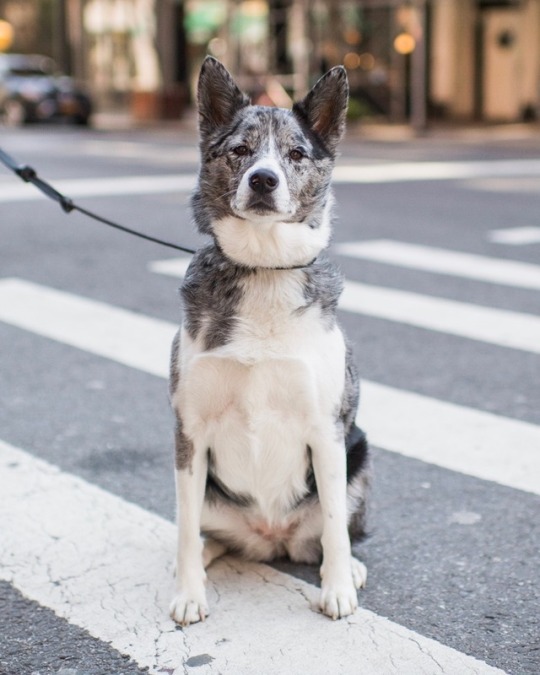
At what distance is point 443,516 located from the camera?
4.36 meters

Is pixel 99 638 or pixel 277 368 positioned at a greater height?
pixel 277 368

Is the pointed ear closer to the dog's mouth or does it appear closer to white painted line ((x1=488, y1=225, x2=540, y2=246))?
the dog's mouth

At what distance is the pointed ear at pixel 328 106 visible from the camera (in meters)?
3.52

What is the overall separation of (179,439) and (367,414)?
85.7 inches

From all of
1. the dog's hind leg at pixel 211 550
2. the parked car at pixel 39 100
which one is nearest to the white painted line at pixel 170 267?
the dog's hind leg at pixel 211 550

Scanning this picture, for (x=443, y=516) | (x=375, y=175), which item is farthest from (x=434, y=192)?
(x=443, y=516)

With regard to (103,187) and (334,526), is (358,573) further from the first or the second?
(103,187)

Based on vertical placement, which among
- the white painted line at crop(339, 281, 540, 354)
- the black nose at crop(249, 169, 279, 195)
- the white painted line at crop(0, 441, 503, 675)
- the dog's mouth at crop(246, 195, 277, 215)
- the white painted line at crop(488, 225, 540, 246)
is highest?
the black nose at crop(249, 169, 279, 195)

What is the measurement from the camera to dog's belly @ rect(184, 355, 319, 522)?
11.4ft

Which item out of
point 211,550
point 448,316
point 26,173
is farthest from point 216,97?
point 448,316

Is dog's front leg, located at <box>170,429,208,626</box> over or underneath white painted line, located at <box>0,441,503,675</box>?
over

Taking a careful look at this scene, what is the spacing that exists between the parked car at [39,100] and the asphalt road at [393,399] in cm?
1712

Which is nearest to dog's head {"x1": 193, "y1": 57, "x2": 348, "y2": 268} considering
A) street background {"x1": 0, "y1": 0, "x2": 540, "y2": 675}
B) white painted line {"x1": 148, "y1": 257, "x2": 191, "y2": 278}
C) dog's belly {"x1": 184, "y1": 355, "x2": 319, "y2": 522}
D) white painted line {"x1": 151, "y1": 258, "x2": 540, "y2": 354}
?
dog's belly {"x1": 184, "y1": 355, "x2": 319, "y2": 522}

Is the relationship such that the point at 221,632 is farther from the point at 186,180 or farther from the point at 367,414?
the point at 186,180
